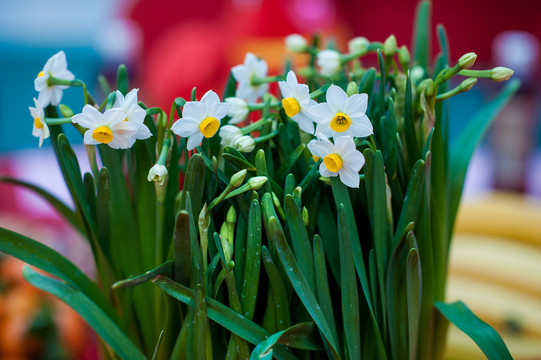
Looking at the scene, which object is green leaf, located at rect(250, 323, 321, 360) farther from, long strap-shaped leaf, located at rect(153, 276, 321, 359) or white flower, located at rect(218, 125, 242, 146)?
white flower, located at rect(218, 125, 242, 146)

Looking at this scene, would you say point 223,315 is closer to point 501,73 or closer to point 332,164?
point 332,164

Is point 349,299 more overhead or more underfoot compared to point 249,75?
more underfoot

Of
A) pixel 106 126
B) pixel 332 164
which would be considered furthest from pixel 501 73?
pixel 106 126

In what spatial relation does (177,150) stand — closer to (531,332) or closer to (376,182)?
(376,182)

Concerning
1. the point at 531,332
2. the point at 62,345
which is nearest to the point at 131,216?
the point at 62,345

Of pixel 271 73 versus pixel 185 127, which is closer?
pixel 185 127

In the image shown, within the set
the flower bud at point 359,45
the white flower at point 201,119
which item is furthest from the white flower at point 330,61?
the white flower at point 201,119

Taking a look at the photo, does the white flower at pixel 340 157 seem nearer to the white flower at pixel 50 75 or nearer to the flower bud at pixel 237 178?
the flower bud at pixel 237 178
